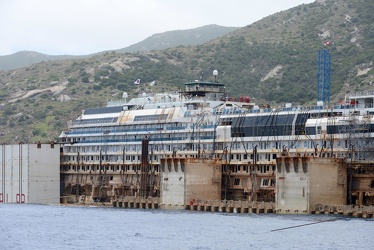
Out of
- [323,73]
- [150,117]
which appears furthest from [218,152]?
[323,73]

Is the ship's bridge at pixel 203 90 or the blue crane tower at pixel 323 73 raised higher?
the blue crane tower at pixel 323 73

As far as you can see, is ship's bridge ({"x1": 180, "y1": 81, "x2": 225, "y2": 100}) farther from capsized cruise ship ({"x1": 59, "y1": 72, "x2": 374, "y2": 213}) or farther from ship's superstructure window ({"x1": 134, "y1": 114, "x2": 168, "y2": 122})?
ship's superstructure window ({"x1": 134, "y1": 114, "x2": 168, "y2": 122})

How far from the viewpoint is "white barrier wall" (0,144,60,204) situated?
6732 inches

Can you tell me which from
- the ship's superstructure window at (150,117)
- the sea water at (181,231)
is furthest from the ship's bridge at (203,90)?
the sea water at (181,231)

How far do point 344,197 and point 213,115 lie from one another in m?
32.3

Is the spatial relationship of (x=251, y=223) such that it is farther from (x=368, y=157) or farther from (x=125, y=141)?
(x=125, y=141)

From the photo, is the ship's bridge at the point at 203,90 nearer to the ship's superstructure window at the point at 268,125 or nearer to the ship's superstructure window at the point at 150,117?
the ship's superstructure window at the point at 150,117

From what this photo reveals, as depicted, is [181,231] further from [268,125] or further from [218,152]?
[218,152]

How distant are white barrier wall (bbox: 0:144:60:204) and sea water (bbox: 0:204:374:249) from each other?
74.8 ft

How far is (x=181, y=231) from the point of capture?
120062mm

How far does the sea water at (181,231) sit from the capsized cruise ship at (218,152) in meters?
4.47

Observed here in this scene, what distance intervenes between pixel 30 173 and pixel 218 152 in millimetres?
33542

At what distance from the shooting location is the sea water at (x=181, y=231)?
10688cm

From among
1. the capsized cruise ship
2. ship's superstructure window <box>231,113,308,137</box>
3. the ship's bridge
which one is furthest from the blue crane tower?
ship's superstructure window <box>231,113,308,137</box>
